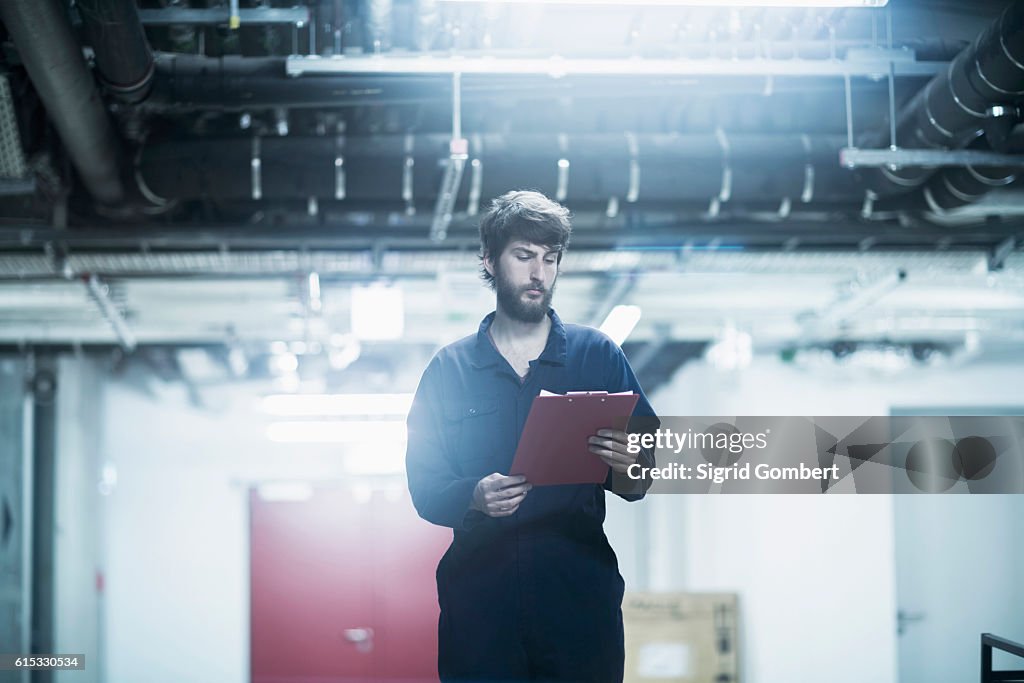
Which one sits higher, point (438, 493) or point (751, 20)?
point (751, 20)

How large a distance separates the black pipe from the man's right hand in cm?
160

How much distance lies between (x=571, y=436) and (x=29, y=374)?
17.8ft

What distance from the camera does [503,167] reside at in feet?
11.4

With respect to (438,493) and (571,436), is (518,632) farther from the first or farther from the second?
(571,436)

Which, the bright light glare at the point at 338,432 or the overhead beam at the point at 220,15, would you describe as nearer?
the overhead beam at the point at 220,15

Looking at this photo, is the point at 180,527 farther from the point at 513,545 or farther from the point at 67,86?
the point at 513,545

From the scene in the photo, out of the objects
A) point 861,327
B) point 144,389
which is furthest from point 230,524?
point 861,327

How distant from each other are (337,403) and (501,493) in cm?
472

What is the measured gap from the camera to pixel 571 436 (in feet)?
5.70

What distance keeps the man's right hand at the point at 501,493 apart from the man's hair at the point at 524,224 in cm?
41

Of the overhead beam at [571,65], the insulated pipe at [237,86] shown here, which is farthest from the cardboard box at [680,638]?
the overhead beam at [571,65]

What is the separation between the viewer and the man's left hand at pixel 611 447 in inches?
68.8

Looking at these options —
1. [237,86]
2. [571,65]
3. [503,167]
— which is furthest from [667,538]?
[571,65]

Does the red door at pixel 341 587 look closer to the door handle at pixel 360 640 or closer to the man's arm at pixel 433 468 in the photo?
the door handle at pixel 360 640
